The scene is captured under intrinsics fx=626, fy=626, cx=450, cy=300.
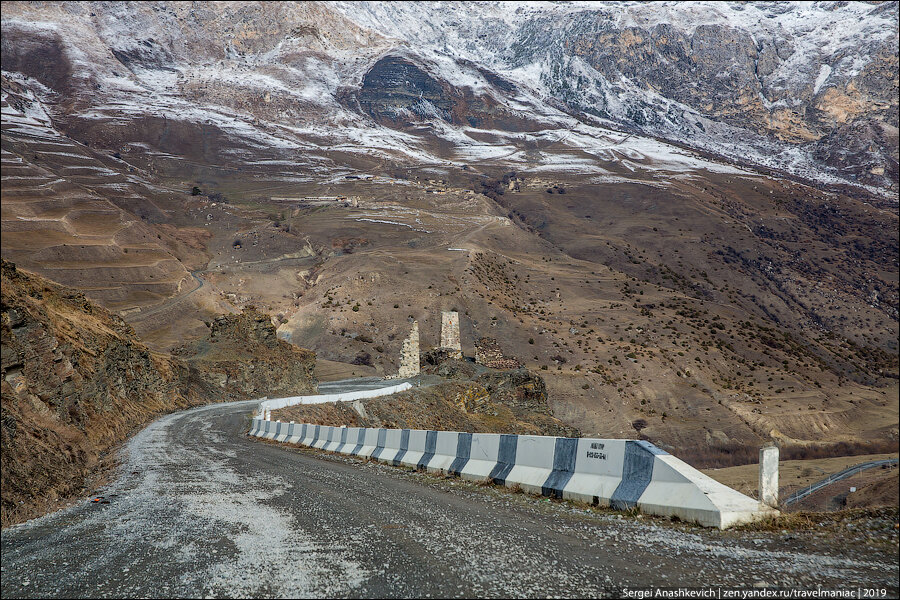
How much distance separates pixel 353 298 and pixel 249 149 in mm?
108244

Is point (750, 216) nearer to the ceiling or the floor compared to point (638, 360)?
nearer to the ceiling

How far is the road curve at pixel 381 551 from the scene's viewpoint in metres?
4.78

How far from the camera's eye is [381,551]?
584cm

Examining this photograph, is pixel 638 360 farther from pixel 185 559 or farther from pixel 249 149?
pixel 249 149

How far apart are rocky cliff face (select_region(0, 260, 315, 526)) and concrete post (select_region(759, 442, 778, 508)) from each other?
8.29 metres

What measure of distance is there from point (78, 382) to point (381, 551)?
19.1m

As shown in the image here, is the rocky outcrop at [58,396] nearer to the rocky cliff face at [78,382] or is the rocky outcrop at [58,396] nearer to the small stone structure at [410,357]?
the rocky cliff face at [78,382]

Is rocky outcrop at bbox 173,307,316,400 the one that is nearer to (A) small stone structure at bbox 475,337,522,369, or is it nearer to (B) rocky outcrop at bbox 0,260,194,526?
(B) rocky outcrop at bbox 0,260,194,526

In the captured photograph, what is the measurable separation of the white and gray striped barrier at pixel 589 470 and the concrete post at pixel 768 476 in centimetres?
13

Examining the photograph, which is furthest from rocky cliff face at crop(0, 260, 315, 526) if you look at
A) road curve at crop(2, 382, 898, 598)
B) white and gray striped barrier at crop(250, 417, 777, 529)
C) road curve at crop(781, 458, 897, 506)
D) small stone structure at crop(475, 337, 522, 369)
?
small stone structure at crop(475, 337, 522, 369)

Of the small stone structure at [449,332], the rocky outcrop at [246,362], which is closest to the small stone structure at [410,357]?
the rocky outcrop at [246,362]

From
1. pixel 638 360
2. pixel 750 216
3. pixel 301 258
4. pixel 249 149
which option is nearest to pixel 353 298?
pixel 301 258

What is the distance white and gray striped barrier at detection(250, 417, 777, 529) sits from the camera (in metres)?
6.74

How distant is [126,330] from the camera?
45531mm
